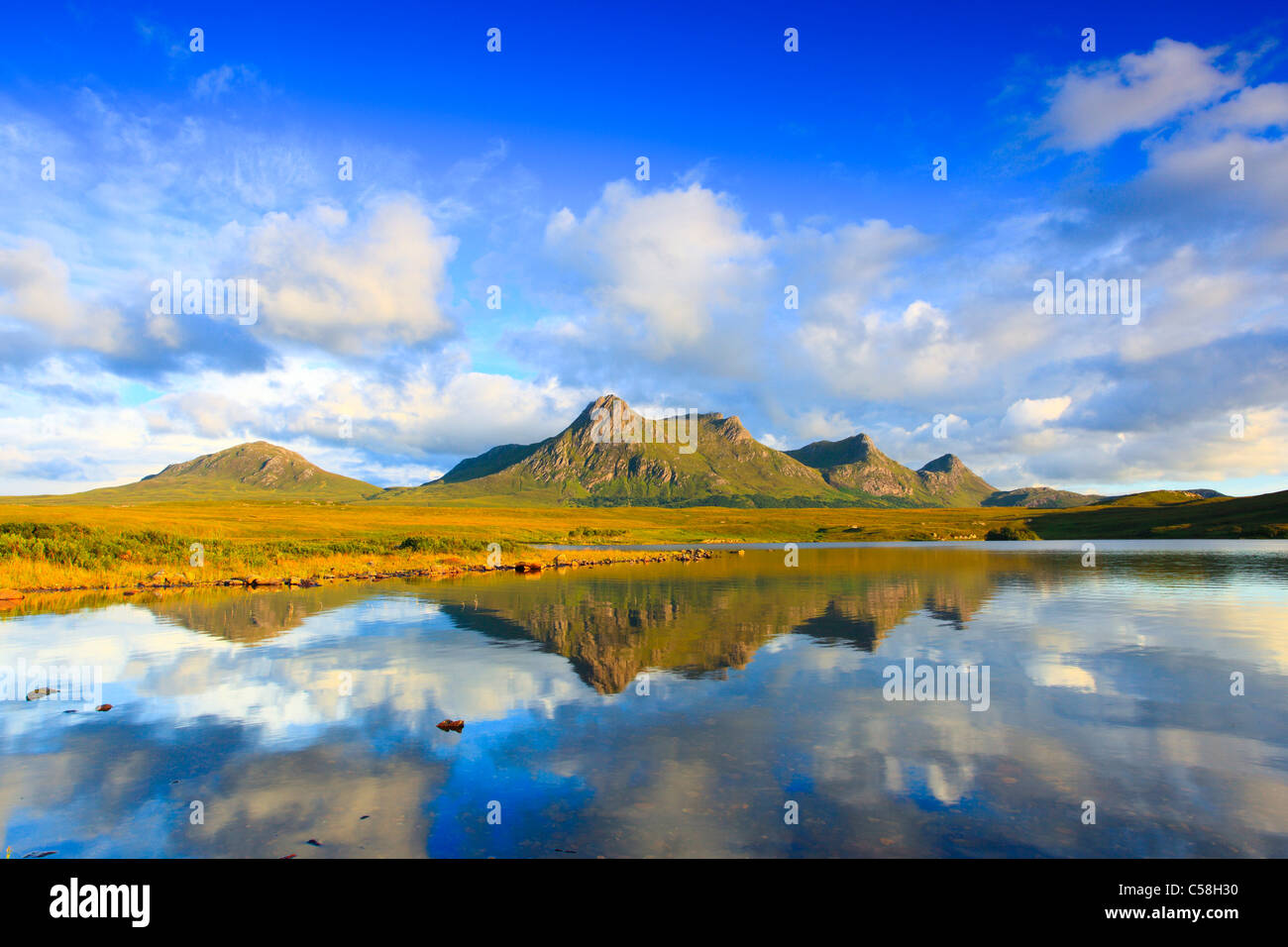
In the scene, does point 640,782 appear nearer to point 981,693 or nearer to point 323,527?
point 981,693

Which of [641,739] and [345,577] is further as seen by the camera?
[345,577]

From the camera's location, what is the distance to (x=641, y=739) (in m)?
17.0

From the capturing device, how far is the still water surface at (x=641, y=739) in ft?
38.5

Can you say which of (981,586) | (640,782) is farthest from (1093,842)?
(981,586)

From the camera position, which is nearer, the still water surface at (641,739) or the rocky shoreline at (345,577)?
the still water surface at (641,739)

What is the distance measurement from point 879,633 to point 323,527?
103m

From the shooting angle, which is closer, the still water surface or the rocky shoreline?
the still water surface

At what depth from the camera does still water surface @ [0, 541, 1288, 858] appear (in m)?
11.7

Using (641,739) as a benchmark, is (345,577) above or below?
below

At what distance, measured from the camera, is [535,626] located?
1414 inches

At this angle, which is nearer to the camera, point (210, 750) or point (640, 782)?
point (640, 782)
